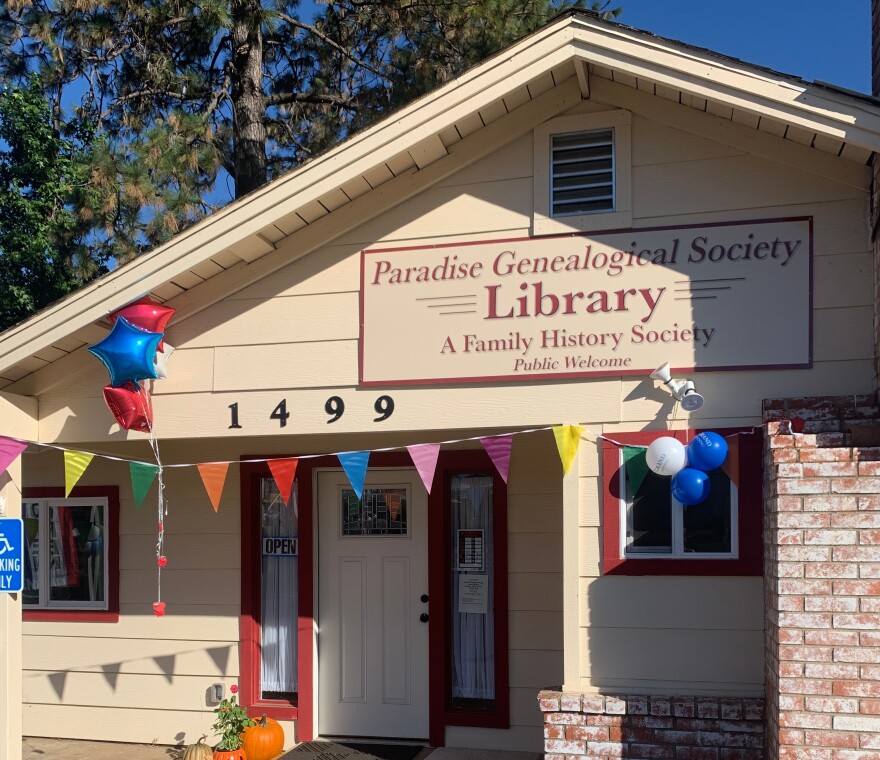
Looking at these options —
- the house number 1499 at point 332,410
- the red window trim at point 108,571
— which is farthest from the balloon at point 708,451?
the red window trim at point 108,571

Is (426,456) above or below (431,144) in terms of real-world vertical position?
below

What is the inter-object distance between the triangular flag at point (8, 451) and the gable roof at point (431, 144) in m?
0.48

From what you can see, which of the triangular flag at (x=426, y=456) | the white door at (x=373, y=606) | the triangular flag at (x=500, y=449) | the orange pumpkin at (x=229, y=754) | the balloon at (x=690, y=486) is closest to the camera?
the balloon at (x=690, y=486)

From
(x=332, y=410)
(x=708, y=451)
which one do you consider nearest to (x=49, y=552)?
(x=332, y=410)

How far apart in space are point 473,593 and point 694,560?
2.33 metres

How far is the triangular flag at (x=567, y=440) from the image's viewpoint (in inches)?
240

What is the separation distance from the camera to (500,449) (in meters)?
6.24

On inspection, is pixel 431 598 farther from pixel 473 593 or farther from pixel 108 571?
pixel 108 571

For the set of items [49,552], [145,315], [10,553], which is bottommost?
[49,552]

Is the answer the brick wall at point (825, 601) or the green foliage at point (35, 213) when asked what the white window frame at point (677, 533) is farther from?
the green foliage at point (35, 213)

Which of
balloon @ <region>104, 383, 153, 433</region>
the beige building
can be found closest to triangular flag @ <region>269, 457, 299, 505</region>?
the beige building

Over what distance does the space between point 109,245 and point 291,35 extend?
158 inches

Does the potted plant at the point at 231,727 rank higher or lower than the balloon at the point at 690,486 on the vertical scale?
lower

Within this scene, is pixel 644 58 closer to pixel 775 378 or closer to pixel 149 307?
pixel 775 378
